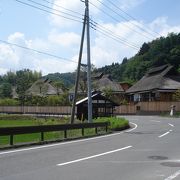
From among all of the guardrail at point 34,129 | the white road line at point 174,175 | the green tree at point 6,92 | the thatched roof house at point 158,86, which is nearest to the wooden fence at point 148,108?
the thatched roof house at point 158,86

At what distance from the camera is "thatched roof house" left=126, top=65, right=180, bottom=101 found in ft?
251

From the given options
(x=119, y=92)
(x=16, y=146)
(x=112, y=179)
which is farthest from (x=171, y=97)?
(x=112, y=179)

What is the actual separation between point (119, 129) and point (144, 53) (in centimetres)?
12370

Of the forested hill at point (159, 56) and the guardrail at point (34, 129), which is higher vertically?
the forested hill at point (159, 56)

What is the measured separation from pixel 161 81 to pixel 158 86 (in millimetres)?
1962

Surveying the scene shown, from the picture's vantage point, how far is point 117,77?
17875 centimetres

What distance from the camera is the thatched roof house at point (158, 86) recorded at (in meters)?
76.6

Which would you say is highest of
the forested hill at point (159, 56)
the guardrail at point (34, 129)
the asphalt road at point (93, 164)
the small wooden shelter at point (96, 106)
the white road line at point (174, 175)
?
the forested hill at point (159, 56)

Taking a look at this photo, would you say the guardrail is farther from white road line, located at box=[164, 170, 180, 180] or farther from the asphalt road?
white road line, located at box=[164, 170, 180, 180]

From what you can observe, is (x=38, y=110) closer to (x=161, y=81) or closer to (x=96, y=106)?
(x=161, y=81)

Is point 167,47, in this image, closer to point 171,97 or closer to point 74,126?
point 171,97

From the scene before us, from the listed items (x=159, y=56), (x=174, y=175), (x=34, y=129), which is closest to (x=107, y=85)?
(x=159, y=56)

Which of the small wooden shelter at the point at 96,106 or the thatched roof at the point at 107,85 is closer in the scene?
the small wooden shelter at the point at 96,106

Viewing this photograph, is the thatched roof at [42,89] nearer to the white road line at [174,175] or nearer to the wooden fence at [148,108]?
the wooden fence at [148,108]
